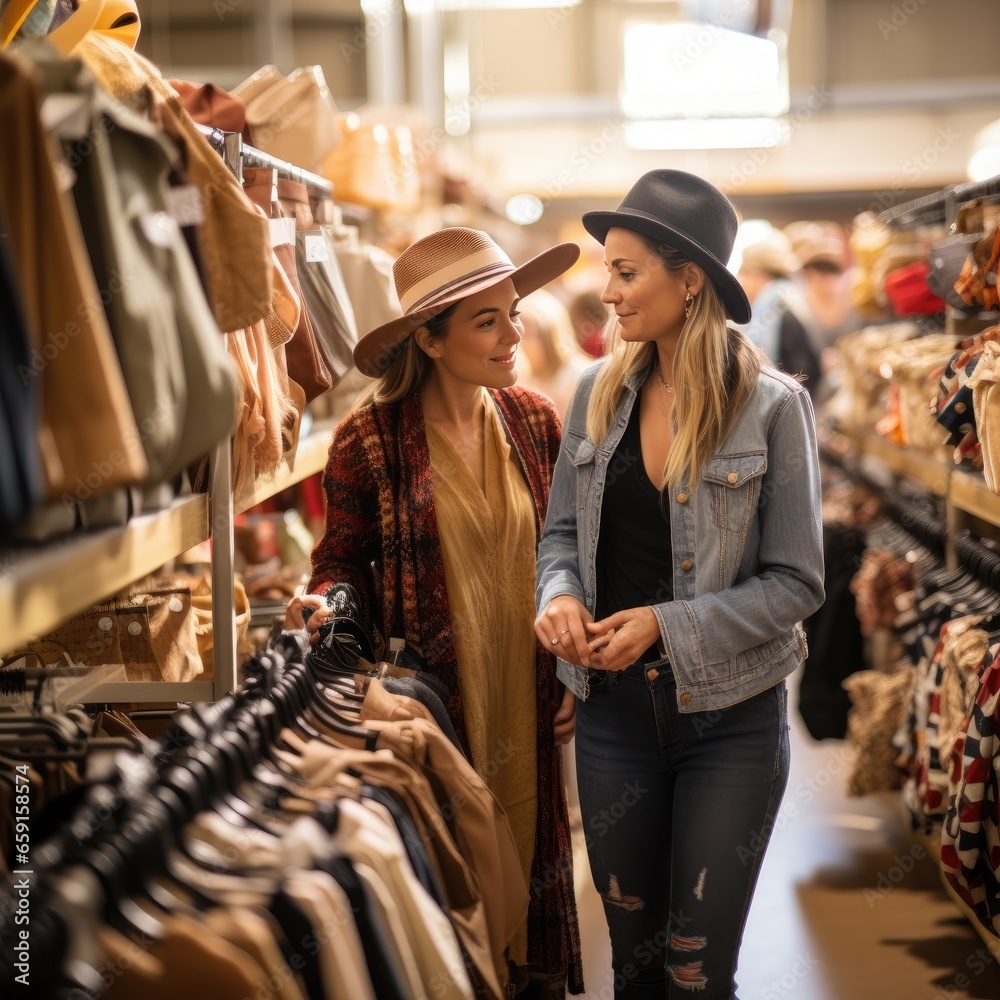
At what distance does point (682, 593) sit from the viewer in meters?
2.43

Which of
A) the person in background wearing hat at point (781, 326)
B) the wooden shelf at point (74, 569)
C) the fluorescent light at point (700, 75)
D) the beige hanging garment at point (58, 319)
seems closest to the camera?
the beige hanging garment at point (58, 319)

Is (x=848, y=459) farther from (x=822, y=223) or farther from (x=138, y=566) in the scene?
(x=822, y=223)

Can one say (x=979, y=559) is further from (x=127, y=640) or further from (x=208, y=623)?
(x=127, y=640)

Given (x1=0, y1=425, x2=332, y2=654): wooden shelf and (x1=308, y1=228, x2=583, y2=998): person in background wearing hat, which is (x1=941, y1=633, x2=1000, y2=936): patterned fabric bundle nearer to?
(x1=308, y1=228, x2=583, y2=998): person in background wearing hat

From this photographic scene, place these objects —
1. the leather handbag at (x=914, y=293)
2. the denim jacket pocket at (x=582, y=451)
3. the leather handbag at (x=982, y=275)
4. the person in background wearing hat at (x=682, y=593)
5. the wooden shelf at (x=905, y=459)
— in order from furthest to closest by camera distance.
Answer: the leather handbag at (x=914, y=293), the wooden shelf at (x=905, y=459), the leather handbag at (x=982, y=275), the denim jacket pocket at (x=582, y=451), the person in background wearing hat at (x=682, y=593)

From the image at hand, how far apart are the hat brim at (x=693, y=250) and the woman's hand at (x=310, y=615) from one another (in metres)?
1.00

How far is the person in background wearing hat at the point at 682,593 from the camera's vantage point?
93.5 inches

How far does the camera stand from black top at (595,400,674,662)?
2516 millimetres

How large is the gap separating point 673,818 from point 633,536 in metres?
0.59

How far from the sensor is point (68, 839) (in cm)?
145

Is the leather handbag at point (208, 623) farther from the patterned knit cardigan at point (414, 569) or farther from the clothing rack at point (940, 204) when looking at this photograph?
the clothing rack at point (940, 204)

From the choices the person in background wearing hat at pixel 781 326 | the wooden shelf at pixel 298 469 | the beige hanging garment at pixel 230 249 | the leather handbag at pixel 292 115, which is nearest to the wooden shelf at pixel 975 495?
the wooden shelf at pixel 298 469

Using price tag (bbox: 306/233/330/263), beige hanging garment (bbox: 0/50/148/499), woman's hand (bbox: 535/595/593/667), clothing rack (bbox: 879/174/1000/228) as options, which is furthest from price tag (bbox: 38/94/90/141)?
clothing rack (bbox: 879/174/1000/228)

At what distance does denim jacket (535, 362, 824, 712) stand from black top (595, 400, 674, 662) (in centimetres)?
6
